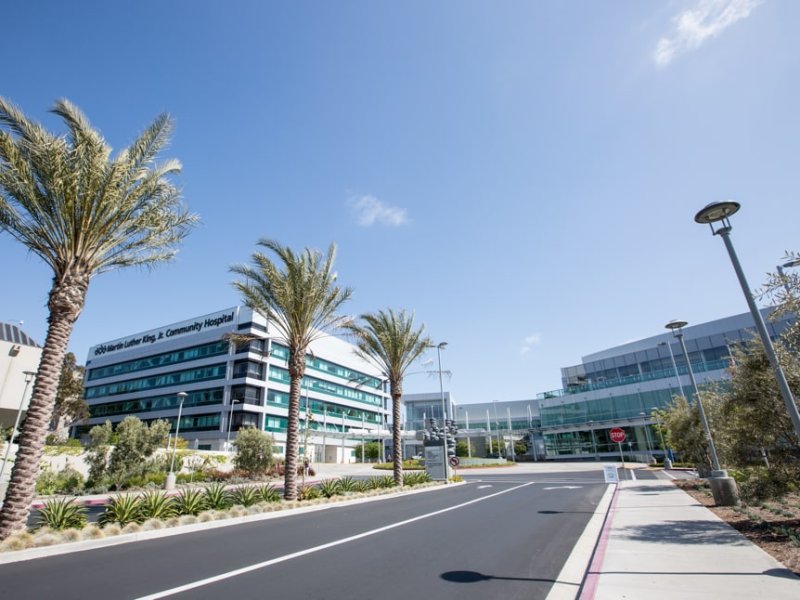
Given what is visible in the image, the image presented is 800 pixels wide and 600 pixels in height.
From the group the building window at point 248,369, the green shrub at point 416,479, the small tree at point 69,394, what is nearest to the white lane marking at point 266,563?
the green shrub at point 416,479

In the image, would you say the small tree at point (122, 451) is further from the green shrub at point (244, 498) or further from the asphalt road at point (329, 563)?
the asphalt road at point (329, 563)

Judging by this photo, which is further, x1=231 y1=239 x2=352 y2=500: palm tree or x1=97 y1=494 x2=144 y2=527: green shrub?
x1=231 y1=239 x2=352 y2=500: palm tree

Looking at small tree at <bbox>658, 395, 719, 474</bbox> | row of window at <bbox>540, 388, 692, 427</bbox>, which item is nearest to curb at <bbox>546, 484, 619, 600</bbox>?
small tree at <bbox>658, 395, 719, 474</bbox>

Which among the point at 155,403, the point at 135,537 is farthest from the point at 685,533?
the point at 155,403

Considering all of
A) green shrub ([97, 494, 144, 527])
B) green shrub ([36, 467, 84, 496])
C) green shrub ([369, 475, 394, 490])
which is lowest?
green shrub ([369, 475, 394, 490])

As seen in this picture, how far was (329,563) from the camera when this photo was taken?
751 cm

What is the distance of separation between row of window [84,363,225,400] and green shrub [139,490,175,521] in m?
52.0

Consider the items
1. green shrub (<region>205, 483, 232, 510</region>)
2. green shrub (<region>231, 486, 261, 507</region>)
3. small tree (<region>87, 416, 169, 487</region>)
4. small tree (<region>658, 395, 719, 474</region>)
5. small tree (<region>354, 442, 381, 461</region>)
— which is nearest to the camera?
green shrub (<region>205, 483, 232, 510</region>)

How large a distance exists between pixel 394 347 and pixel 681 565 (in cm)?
1957

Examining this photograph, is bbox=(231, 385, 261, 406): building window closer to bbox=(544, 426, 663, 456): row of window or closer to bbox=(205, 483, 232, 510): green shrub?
bbox=(544, 426, 663, 456): row of window

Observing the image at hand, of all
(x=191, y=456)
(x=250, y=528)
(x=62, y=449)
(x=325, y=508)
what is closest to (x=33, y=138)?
(x=250, y=528)

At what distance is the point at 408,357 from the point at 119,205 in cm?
1797

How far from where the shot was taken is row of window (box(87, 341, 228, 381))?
2506 inches

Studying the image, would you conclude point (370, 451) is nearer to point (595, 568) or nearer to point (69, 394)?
point (69, 394)
